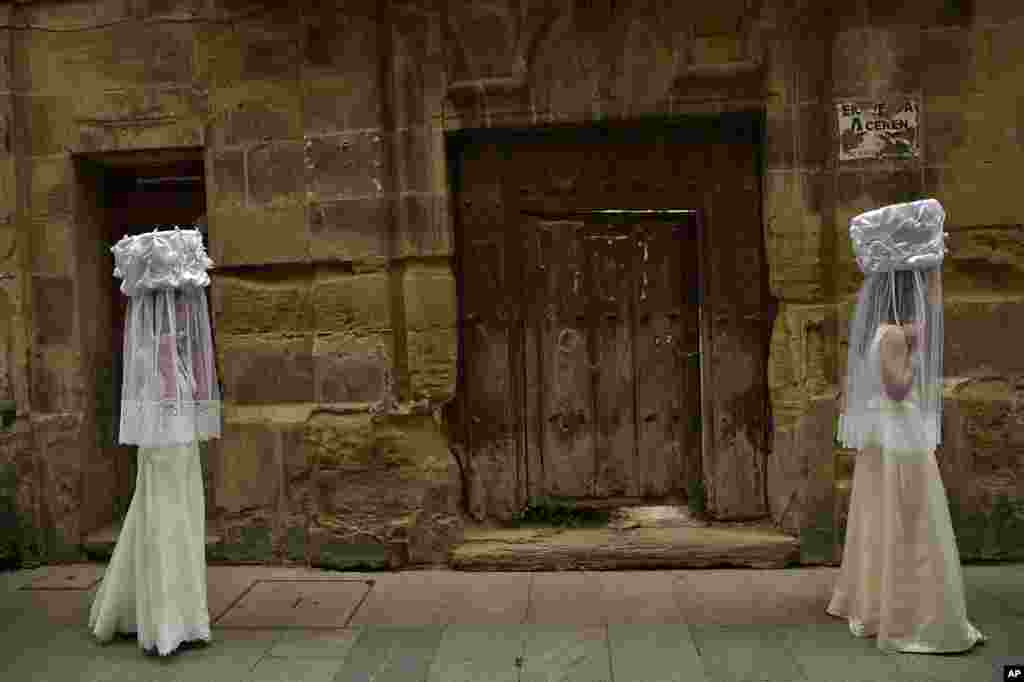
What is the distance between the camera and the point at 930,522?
11.5 ft

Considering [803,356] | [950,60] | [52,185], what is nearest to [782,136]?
[950,60]

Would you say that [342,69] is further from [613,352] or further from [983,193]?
[983,193]

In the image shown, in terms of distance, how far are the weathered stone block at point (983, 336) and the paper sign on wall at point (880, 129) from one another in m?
0.89

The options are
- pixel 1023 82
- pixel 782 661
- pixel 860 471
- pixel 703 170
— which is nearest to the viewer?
pixel 782 661

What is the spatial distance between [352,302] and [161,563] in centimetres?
184

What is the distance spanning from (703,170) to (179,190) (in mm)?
3427

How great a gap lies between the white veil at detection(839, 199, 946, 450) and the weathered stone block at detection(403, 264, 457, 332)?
229cm

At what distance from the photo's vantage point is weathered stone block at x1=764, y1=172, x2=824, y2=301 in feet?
15.6

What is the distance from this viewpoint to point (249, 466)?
5027mm

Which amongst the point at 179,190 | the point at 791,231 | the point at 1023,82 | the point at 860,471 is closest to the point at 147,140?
the point at 179,190

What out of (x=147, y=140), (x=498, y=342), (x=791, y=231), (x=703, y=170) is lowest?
(x=498, y=342)

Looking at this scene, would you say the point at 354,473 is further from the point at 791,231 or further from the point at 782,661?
the point at 791,231

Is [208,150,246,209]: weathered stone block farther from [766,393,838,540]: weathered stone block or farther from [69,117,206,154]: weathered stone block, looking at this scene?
[766,393,838,540]: weathered stone block

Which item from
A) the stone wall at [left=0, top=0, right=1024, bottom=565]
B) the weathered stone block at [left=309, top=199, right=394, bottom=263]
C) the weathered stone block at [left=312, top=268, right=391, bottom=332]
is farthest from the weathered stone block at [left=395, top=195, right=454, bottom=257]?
the weathered stone block at [left=312, top=268, right=391, bottom=332]
